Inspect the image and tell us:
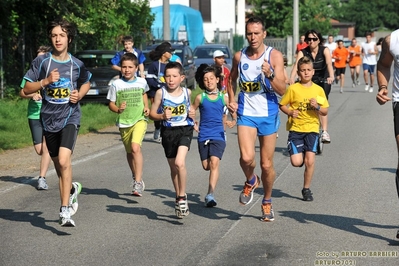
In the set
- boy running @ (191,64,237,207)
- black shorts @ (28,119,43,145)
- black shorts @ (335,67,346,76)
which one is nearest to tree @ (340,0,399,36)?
black shorts @ (335,67,346,76)

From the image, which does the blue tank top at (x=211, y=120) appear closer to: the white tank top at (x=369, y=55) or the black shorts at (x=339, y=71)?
the white tank top at (x=369, y=55)

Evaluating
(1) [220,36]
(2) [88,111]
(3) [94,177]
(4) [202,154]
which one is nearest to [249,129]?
(4) [202,154]

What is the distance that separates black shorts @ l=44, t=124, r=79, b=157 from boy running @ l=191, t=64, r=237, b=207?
5.79 feet

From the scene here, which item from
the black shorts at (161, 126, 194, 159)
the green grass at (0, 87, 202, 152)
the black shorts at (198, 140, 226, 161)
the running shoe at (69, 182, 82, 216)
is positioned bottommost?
the green grass at (0, 87, 202, 152)

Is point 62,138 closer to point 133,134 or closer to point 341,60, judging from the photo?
point 133,134

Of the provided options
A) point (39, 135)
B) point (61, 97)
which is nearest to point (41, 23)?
point (39, 135)

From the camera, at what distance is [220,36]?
5544 cm

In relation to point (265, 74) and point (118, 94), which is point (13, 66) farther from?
point (265, 74)

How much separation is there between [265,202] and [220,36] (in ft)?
156

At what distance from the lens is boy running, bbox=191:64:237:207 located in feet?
31.3

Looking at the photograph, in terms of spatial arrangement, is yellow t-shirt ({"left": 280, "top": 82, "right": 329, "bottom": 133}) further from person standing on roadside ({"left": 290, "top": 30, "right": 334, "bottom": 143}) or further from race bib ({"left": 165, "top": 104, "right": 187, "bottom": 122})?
person standing on roadside ({"left": 290, "top": 30, "right": 334, "bottom": 143})

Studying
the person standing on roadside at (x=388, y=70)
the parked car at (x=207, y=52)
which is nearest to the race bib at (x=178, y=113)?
the person standing on roadside at (x=388, y=70)

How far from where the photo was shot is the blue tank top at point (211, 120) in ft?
31.6

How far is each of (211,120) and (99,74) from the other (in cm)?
1394
